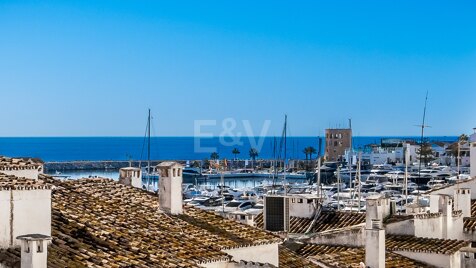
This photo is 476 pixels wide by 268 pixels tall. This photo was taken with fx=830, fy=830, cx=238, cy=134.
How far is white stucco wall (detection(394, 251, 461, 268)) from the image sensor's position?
19312 millimetres

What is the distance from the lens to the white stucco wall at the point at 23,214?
11312 millimetres

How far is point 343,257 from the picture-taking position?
19.0 metres

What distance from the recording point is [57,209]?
1427cm

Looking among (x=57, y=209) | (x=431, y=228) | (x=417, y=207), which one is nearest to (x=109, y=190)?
(x=57, y=209)

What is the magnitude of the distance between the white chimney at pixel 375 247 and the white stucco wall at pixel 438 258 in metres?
2.42

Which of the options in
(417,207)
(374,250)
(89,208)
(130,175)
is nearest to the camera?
(89,208)

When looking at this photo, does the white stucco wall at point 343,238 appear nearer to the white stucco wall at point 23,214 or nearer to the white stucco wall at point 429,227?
Result: the white stucco wall at point 429,227

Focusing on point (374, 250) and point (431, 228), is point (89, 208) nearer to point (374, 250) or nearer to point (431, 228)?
point (374, 250)

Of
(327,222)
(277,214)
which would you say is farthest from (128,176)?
(327,222)

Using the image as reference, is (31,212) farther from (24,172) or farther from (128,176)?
(128,176)

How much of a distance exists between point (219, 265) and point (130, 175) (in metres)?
5.88

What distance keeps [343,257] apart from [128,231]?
20.6 ft

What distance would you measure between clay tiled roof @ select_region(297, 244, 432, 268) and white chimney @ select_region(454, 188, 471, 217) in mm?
4536

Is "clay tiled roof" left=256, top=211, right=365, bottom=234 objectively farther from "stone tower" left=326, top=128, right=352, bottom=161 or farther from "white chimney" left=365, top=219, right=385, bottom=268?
"stone tower" left=326, top=128, right=352, bottom=161
